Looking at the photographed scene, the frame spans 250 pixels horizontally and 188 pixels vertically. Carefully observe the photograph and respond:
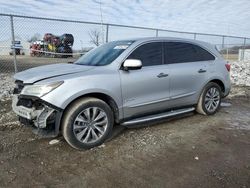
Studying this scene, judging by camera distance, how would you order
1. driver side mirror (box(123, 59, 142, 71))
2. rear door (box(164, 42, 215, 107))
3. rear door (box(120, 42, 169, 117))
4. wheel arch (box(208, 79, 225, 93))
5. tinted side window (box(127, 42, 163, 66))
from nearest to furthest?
driver side mirror (box(123, 59, 142, 71))
rear door (box(120, 42, 169, 117))
tinted side window (box(127, 42, 163, 66))
rear door (box(164, 42, 215, 107))
wheel arch (box(208, 79, 225, 93))

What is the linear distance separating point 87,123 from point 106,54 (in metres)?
1.43

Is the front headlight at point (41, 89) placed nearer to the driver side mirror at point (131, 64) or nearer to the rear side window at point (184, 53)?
the driver side mirror at point (131, 64)

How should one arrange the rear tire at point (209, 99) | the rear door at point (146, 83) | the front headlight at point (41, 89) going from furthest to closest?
the rear tire at point (209, 99) → the rear door at point (146, 83) → the front headlight at point (41, 89)

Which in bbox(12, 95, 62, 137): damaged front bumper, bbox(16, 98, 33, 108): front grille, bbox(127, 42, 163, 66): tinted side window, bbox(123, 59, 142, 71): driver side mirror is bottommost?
bbox(12, 95, 62, 137): damaged front bumper

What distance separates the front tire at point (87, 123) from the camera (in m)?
3.90

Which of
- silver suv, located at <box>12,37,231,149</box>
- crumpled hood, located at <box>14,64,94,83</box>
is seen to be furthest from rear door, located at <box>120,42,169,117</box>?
crumpled hood, located at <box>14,64,94,83</box>

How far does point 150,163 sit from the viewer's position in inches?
145

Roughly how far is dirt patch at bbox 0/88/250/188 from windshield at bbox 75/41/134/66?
4.58ft

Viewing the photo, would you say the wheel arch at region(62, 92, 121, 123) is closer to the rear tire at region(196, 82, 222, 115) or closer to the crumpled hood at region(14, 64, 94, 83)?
the crumpled hood at region(14, 64, 94, 83)

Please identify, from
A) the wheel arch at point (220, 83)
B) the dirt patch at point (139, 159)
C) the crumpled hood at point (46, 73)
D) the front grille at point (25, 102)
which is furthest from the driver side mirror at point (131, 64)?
the wheel arch at point (220, 83)

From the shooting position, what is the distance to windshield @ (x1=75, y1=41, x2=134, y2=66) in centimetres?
459

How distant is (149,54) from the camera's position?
4863 millimetres

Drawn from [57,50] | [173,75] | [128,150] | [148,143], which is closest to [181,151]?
[148,143]

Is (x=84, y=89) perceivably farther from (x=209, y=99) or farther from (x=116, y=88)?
(x=209, y=99)
